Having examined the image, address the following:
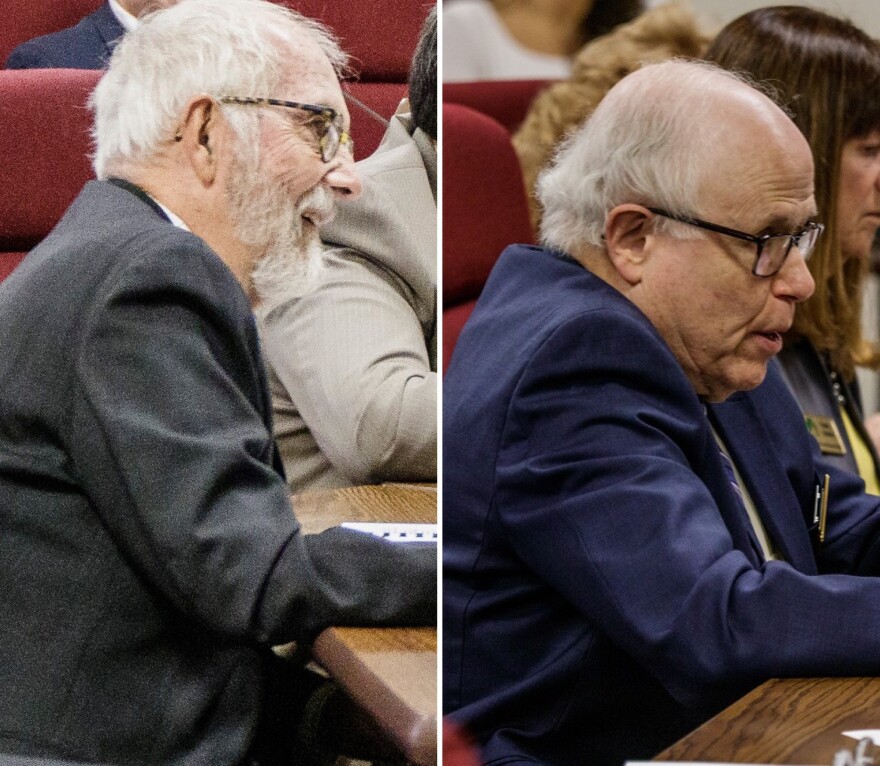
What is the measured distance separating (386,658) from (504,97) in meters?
1.35

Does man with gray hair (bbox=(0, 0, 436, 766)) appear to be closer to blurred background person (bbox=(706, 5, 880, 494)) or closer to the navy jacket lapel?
the navy jacket lapel

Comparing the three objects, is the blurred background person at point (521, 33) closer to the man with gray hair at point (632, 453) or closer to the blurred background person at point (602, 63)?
the blurred background person at point (602, 63)

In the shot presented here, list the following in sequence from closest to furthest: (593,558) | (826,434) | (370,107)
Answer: (593,558) → (370,107) → (826,434)

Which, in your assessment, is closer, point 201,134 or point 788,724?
point 788,724

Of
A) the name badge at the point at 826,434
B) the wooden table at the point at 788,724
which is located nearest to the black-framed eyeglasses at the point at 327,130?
the wooden table at the point at 788,724

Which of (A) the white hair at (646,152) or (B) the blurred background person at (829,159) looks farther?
(B) the blurred background person at (829,159)

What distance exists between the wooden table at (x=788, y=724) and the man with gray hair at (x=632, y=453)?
0.03 metres

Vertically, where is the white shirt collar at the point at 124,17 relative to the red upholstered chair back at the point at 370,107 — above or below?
above

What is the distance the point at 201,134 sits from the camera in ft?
3.67

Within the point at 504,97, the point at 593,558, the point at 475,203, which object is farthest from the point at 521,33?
the point at 593,558

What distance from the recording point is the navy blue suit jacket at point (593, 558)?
1.05 m

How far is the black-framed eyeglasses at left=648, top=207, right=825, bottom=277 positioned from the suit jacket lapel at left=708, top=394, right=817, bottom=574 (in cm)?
22

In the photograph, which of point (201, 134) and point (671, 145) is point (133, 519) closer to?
point (201, 134)

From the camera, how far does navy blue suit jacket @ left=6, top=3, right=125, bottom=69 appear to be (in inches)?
45.3
